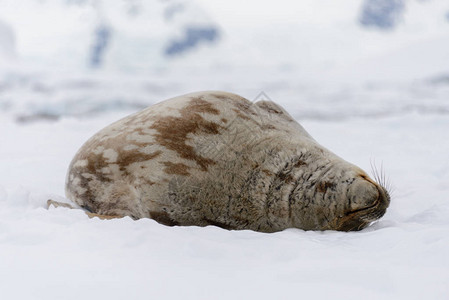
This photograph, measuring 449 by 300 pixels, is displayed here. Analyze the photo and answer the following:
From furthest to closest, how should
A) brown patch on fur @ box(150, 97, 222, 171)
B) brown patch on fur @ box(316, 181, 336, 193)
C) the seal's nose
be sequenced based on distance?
1. brown patch on fur @ box(150, 97, 222, 171)
2. brown patch on fur @ box(316, 181, 336, 193)
3. the seal's nose

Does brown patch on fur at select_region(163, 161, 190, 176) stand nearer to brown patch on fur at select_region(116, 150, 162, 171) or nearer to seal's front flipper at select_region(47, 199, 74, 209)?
brown patch on fur at select_region(116, 150, 162, 171)

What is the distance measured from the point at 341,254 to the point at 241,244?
1.38 ft

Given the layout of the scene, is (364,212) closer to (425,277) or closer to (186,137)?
(425,277)

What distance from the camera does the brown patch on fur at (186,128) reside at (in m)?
2.54

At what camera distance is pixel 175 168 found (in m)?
2.49

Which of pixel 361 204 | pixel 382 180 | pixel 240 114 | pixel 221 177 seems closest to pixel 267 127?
pixel 240 114

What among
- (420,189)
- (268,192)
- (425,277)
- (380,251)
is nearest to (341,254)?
(380,251)

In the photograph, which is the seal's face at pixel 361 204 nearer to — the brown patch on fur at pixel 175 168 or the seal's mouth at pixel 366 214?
the seal's mouth at pixel 366 214

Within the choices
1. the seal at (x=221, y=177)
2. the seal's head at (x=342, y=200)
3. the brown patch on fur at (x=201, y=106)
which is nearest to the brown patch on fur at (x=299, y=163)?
the seal at (x=221, y=177)

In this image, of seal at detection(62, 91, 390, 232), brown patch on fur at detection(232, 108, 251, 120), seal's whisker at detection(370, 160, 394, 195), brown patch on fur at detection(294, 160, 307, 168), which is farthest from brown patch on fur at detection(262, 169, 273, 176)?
seal's whisker at detection(370, 160, 394, 195)

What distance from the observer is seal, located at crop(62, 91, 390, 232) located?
8.02ft

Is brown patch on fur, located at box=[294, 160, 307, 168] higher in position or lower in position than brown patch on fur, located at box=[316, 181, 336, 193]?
higher

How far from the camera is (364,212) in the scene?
2.38 meters

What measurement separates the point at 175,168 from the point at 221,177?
10.3 inches
